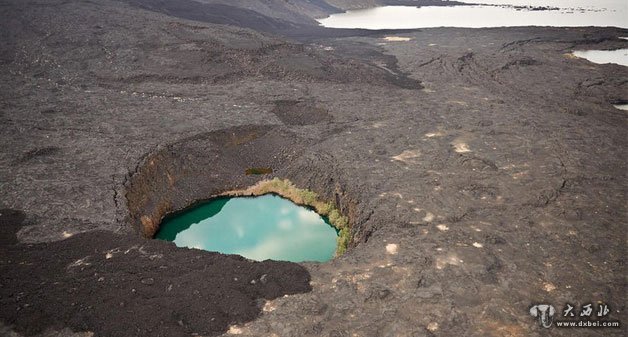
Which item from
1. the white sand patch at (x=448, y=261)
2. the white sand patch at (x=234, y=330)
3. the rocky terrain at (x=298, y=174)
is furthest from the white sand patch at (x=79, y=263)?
the white sand patch at (x=448, y=261)

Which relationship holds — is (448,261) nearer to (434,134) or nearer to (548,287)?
(548,287)

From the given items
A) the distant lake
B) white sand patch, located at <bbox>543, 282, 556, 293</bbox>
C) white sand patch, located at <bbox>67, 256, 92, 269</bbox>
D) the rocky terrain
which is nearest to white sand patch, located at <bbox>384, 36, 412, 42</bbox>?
the rocky terrain

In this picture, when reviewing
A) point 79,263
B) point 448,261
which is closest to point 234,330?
point 79,263

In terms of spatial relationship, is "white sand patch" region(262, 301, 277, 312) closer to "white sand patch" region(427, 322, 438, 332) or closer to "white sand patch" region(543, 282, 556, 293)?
"white sand patch" region(427, 322, 438, 332)

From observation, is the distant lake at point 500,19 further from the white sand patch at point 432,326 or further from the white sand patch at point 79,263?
the white sand patch at point 79,263

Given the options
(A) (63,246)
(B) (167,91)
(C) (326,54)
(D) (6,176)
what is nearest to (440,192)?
(A) (63,246)

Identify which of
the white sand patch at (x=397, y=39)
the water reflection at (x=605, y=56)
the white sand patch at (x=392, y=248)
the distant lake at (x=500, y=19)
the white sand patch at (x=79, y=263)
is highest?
the distant lake at (x=500, y=19)
